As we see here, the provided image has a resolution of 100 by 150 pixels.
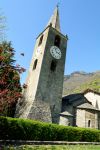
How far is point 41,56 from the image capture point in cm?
2941

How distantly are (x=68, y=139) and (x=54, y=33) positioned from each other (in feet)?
60.1

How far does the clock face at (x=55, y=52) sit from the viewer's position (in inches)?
1204

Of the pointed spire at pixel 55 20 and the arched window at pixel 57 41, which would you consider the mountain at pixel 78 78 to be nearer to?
the pointed spire at pixel 55 20

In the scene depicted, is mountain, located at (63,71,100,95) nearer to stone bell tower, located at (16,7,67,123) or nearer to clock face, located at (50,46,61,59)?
stone bell tower, located at (16,7,67,123)

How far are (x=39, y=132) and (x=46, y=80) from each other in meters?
11.0

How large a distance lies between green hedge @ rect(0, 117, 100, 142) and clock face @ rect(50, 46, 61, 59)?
13.1 m

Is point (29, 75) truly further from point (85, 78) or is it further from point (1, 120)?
point (85, 78)

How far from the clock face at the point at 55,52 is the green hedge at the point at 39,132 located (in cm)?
1308

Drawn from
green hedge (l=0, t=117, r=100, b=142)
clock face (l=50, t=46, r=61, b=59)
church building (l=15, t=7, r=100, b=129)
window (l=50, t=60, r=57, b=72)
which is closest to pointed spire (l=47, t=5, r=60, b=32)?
church building (l=15, t=7, r=100, b=129)

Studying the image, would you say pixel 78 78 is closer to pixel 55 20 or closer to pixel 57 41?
pixel 55 20

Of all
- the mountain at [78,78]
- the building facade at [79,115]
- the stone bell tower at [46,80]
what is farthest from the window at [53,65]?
the mountain at [78,78]

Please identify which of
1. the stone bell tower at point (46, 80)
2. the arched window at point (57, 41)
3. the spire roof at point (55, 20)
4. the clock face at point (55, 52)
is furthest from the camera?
the spire roof at point (55, 20)

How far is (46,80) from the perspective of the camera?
91.8ft

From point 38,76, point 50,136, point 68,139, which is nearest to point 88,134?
point 68,139
